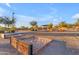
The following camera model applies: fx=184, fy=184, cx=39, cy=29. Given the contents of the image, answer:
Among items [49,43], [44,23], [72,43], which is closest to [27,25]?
[44,23]

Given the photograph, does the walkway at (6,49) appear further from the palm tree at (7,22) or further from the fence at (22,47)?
the palm tree at (7,22)

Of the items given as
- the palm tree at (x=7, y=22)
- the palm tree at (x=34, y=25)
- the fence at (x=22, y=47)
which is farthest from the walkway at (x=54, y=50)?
the palm tree at (x=7, y=22)

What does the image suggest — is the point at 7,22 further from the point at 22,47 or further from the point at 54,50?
the point at 54,50

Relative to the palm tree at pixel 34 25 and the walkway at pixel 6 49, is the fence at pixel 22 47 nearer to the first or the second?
the walkway at pixel 6 49

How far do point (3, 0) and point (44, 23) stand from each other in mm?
484

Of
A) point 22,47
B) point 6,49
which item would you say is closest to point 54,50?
point 22,47

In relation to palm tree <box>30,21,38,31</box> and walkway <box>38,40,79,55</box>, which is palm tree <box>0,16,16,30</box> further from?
walkway <box>38,40,79,55</box>

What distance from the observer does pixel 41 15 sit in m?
1.91

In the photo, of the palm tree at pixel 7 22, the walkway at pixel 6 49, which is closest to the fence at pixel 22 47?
the walkway at pixel 6 49

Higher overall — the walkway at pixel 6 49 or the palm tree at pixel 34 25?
the palm tree at pixel 34 25

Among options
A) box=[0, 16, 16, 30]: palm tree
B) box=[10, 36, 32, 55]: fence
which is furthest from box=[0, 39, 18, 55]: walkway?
box=[0, 16, 16, 30]: palm tree

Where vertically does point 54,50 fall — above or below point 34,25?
below
